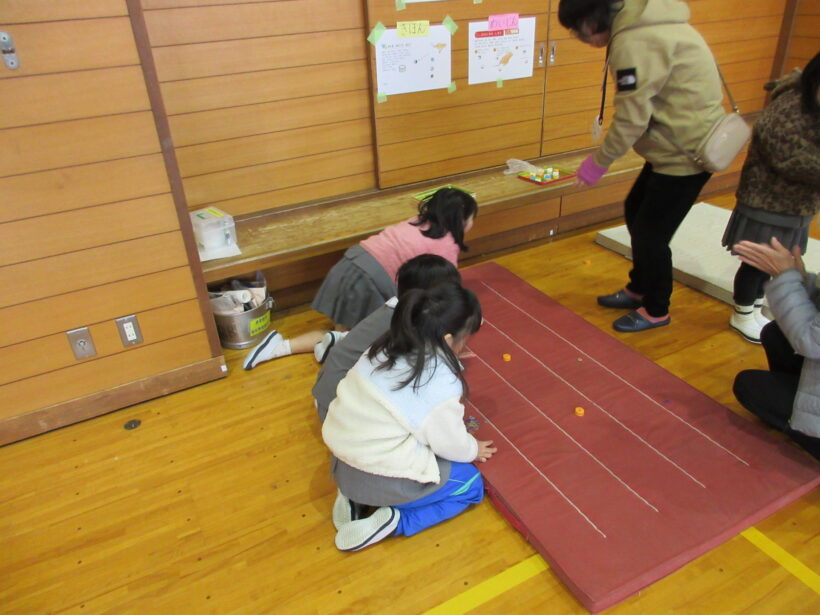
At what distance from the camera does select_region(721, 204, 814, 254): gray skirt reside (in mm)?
2100

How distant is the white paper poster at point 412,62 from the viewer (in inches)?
110

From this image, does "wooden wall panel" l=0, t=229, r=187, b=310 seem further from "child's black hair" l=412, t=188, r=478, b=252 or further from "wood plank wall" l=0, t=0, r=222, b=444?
"child's black hair" l=412, t=188, r=478, b=252

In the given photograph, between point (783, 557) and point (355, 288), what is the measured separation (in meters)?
1.57

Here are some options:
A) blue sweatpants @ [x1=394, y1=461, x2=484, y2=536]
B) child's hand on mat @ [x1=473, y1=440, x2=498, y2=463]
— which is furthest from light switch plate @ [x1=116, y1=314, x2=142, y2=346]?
child's hand on mat @ [x1=473, y1=440, x2=498, y2=463]

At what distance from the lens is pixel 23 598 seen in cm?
157

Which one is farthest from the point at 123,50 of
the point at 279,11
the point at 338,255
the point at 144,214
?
the point at 338,255

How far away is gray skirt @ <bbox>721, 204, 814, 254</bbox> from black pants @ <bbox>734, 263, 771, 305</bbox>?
0.17m

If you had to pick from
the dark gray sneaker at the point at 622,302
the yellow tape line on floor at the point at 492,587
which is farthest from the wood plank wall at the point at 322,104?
the yellow tape line on floor at the point at 492,587

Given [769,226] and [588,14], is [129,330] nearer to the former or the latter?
[588,14]

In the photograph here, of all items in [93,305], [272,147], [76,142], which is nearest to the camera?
[76,142]

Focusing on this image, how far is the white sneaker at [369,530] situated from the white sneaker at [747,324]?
168 cm

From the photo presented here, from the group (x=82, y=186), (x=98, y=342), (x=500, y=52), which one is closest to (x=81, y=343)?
(x=98, y=342)

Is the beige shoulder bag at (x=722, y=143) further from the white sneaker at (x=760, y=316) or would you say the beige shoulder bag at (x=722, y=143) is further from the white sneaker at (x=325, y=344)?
the white sneaker at (x=325, y=344)

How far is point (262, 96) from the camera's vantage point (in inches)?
103
